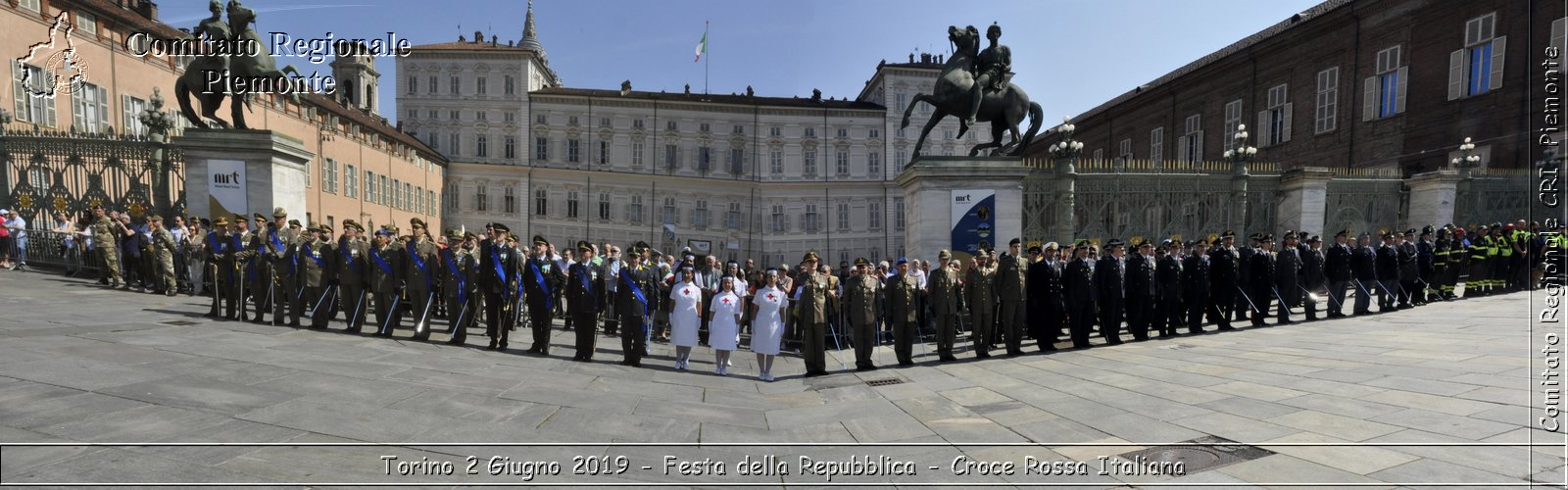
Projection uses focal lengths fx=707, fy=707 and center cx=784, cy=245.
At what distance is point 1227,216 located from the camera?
16938mm

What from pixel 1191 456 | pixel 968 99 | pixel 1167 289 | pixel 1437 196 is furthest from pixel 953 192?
pixel 1437 196

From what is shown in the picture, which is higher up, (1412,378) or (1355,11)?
(1355,11)

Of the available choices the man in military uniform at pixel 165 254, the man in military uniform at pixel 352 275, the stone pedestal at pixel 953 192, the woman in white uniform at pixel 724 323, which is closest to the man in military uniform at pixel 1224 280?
the stone pedestal at pixel 953 192

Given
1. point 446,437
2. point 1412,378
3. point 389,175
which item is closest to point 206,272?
point 446,437

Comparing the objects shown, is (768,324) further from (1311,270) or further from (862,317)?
(1311,270)

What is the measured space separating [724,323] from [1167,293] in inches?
284

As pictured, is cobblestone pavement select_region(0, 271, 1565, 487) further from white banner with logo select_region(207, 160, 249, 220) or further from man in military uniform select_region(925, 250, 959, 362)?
white banner with logo select_region(207, 160, 249, 220)

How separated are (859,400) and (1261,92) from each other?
36.2 metres

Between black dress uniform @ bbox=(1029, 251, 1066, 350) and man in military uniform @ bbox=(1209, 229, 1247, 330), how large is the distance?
3.20 meters

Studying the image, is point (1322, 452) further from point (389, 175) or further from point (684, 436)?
point (389, 175)

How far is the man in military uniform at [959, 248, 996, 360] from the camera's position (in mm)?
10469

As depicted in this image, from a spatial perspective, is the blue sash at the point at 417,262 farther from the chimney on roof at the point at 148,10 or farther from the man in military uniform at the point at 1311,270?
the chimney on roof at the point at 148,10

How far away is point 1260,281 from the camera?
12.3 meters

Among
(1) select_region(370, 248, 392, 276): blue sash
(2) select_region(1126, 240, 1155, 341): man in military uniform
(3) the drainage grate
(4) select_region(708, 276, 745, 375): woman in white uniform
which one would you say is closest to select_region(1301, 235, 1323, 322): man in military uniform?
(2) select_region(1126, 240, 1155, 341): man in military uniform
